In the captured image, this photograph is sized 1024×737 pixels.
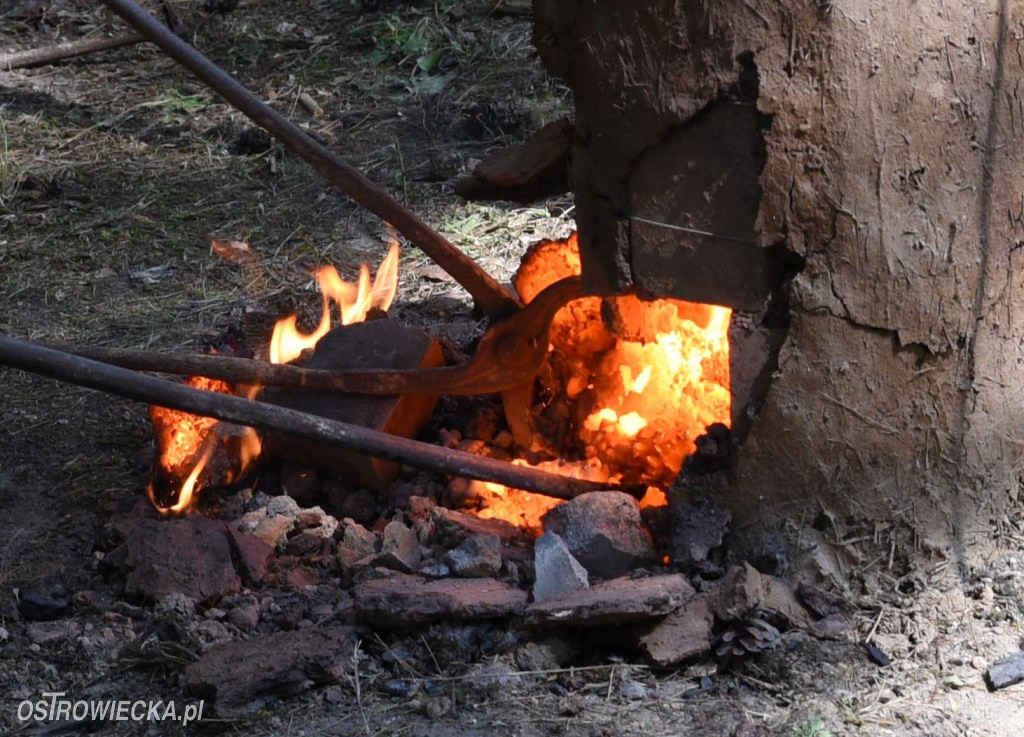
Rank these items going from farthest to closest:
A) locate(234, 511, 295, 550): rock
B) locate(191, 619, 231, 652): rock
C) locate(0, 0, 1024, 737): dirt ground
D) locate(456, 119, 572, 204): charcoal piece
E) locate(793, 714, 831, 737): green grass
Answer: locate(234, 511, 295, 550): rock, locate(456, 119, 572, 204): charcoal piece, locate(191, 619, 231, 652): rock, locate(0, 0, 1024, 737): dirt ground, locate(793, 714, 831, 737): green grass

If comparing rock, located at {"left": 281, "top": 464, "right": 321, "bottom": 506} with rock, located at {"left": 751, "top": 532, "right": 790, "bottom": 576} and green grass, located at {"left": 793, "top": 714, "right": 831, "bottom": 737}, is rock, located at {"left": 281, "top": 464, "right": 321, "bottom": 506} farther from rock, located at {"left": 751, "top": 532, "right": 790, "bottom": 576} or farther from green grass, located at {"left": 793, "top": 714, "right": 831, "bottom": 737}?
green grass, located at {"left": 793, "top": 714, "right": 831, "bottom": 737}

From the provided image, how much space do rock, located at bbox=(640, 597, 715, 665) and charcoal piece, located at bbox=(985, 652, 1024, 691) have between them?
60cm

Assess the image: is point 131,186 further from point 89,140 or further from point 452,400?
point 452,400

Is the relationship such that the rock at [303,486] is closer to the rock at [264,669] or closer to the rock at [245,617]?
the rock at [245,617]

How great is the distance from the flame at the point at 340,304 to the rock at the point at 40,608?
3.62ft

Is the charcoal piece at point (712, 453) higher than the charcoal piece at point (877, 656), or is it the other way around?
the charcoal piece at point (712, 453)

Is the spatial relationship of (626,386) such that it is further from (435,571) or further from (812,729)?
(812,729)

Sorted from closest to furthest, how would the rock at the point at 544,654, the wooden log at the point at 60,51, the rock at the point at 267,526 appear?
the rock at the point at 544,654
the rock at the point at 267,526
the wooden log at the point at 60,51

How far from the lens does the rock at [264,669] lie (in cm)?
293

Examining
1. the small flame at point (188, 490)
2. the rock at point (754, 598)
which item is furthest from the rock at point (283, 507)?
the rock at point (754, 598)

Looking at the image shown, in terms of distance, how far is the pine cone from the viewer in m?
3.00

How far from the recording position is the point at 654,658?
2986 mm

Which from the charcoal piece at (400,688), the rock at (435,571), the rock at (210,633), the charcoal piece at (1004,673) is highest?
the charcoal piece at (1004,673)

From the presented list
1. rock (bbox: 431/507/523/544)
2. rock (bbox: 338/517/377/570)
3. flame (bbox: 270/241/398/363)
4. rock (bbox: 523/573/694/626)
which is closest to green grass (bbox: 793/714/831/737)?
rock (bbox: 523/573/694/626)
